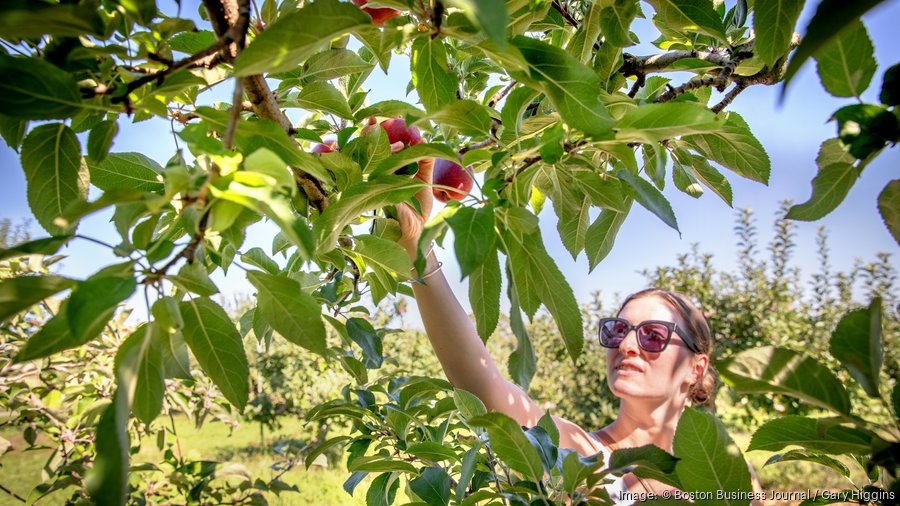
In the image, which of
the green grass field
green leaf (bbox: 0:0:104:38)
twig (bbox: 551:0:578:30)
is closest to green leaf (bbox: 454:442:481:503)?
green leaf (bbox: 0:0:104:38)

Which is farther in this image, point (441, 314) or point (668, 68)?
point (441, 314)

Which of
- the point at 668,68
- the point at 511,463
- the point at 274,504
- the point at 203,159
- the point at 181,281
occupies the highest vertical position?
the point at 668,68

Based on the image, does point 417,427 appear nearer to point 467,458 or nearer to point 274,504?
point 467,458

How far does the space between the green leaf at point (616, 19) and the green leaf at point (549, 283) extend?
1.21ft

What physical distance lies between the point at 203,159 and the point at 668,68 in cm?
91

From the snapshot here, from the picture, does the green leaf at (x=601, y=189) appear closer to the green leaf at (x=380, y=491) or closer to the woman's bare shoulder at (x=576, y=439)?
the green leaf at (x=380, y=491)

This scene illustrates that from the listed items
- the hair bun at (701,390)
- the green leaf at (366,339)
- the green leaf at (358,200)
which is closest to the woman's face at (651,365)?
the hair bun at (701,390)

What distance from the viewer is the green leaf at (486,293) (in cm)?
81

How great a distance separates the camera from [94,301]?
48cm

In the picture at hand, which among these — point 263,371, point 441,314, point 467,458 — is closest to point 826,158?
point 467,458

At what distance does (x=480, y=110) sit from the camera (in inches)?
28.7

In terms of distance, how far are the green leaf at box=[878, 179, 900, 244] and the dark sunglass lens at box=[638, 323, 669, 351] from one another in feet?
6.02

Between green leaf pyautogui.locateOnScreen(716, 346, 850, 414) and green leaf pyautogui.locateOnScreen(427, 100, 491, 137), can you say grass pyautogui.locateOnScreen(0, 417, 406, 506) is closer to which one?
green leaf pyautogui.locateOnScreen(427, 100, 491, 137)

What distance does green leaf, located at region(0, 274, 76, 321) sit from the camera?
19.7 inches
